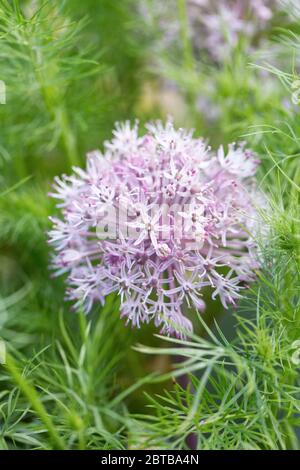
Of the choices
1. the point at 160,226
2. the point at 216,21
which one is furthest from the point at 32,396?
the point at 216,21

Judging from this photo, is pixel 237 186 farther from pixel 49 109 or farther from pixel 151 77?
pixel 151 77

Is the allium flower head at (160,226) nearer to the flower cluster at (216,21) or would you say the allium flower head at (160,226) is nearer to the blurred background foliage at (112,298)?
the blurred background foliage at (112,298)

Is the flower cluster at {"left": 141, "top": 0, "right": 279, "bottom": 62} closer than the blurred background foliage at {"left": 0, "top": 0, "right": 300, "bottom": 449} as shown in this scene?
No

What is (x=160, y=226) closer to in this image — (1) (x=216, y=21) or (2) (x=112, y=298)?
(2) (x=112, y=298)

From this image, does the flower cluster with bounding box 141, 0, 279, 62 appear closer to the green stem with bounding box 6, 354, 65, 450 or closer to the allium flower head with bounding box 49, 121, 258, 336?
the allium flower head with bounding box 49, 121, 258, 336

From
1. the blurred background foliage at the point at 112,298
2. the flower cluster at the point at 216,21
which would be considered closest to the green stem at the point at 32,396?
the blurred background foliage at the point at 112,298

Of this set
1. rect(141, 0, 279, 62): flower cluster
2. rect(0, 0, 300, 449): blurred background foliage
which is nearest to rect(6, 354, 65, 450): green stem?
Answer: rect(0, 0, 300, 449): blurred background foliage
